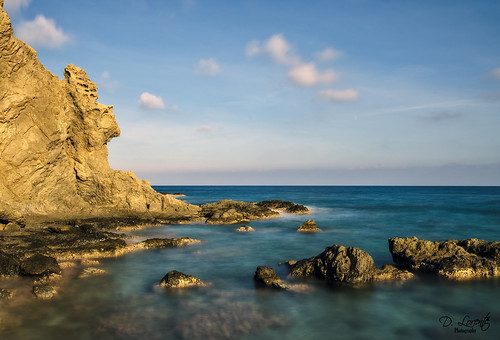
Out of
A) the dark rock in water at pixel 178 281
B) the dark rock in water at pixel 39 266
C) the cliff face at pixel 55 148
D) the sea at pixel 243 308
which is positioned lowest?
the sea at pixel 243 308

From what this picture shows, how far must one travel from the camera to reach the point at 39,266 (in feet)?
50.1

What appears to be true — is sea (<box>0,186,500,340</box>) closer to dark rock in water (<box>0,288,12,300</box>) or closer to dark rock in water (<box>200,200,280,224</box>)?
dark rock in water (<box>0,288,12,300</box>)

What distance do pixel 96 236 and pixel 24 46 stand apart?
16.7m

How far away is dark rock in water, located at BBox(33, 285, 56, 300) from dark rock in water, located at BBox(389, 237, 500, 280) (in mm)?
16846

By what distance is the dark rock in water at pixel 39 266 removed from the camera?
1506cm

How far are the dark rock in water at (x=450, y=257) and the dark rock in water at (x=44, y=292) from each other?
55.3 ft

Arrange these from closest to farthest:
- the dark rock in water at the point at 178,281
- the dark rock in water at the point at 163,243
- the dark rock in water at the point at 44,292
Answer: the dark rock in water at the point at 44,292
the dark rock in water at the point at 178,281
the dark rock in water at the point at 163,243

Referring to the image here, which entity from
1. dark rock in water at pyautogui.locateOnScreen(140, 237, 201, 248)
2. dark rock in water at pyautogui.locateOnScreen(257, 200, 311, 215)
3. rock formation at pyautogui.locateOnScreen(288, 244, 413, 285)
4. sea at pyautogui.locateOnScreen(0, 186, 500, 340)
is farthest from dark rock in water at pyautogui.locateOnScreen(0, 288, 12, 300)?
dark rock in water at pyautogui.locateOnScreen(257, 200, 311, 215)

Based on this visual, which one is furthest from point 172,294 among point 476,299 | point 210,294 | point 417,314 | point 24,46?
point 24,46

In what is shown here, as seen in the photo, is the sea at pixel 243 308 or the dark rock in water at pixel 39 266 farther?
the dark rock in water at pixel 39 266

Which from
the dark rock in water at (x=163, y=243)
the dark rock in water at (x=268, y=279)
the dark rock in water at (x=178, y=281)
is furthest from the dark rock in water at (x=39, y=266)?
the dark rock in water at (x=268, y=279)

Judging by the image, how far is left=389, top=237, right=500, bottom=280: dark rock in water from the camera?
16.5 m

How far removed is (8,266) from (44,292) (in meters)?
3.63
